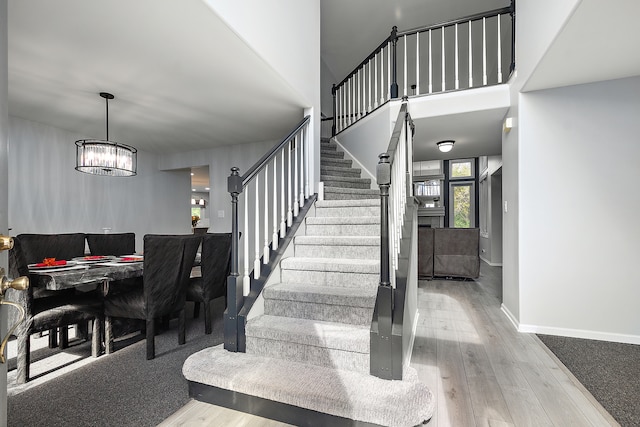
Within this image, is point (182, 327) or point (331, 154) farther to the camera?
point (331, 154)

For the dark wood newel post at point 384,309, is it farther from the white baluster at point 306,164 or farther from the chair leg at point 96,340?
the chair leg at point 96,340

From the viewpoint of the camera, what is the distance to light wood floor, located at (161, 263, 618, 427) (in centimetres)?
168

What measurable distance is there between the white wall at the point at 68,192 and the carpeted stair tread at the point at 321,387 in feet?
12.6

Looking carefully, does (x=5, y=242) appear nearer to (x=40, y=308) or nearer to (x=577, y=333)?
(x=40, y=308)

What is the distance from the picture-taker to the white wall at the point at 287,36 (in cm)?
239

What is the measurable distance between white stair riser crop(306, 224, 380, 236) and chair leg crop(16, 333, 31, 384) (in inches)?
91.1

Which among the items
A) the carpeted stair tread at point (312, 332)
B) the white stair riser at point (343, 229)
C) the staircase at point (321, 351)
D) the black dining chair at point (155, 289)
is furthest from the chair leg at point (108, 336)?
the white stair riser at point (343, 229)

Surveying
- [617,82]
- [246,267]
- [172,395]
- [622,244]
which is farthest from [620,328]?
[172,395]

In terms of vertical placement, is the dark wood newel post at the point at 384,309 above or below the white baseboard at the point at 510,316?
above

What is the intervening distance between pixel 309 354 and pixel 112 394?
1236 mm

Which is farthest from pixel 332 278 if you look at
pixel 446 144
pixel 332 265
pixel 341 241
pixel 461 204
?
pixel 461 204

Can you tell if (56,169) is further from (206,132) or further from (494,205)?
(494,205)

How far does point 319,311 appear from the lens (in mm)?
2254

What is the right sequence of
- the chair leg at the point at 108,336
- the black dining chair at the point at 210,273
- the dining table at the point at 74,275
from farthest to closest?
the black dining chair at the point at 210,273
the chair leg at the point at 108,336
the dining table at the point at 74,275
